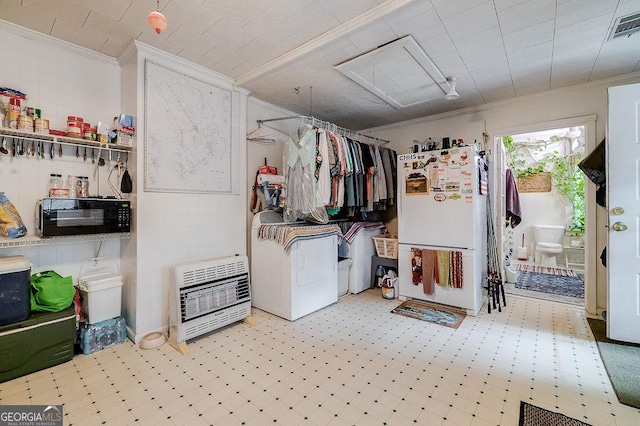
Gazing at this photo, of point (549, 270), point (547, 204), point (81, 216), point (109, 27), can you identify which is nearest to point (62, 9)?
point (109, 27)

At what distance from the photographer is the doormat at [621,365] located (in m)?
1.71

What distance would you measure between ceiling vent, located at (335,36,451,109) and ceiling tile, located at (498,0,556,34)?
1.94ft

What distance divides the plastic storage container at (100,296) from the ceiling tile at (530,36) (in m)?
3.73

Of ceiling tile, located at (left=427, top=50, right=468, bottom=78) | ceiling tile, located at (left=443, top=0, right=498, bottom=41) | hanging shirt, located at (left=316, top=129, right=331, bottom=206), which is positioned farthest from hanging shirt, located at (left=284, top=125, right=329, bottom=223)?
ceiling tile, located at (left=443, top=0, right=498, bottom=41)

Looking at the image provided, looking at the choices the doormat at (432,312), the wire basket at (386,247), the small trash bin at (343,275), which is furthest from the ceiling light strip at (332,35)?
the doormat at (432,312)

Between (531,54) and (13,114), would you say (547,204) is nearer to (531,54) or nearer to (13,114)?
(531,54)

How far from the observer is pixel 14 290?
6.15 ft

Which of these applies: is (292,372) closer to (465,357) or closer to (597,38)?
(465,357)

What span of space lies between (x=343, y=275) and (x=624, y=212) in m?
2.69

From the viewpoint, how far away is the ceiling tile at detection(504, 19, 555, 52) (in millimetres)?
2051

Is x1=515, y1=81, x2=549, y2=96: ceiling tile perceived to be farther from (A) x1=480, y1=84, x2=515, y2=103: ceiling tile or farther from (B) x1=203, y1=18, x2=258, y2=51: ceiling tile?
(B) x1=203, y1=18, x2=258, y2=51: ceiling tile

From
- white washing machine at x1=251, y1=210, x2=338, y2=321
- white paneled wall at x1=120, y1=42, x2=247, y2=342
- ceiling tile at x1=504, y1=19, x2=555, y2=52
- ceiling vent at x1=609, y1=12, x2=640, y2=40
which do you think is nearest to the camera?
ceiling vent at x1=609, y1=12, x2=640, y2=40

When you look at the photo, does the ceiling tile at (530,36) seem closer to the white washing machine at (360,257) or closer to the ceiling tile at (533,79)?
the ceiling tile at (533,79)

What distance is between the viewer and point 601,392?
1.73m
